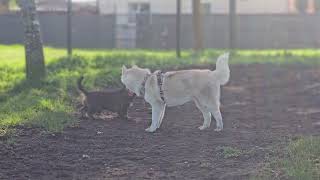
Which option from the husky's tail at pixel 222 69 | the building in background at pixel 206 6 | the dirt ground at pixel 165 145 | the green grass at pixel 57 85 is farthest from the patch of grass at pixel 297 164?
the building in background at pixel 206 6

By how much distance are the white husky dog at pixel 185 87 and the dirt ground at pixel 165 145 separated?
1.04 feet

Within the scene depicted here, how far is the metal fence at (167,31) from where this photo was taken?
33281mm

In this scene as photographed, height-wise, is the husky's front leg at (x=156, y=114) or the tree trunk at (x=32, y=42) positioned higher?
the tree trunk at (x=32, y=42)

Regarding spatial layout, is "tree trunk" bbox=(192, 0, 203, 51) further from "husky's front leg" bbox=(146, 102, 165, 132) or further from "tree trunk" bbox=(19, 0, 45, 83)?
"husky's front leg" bbox=(146, 102, 165, 132)

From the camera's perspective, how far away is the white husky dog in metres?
8.59

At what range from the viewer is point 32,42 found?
507 inches


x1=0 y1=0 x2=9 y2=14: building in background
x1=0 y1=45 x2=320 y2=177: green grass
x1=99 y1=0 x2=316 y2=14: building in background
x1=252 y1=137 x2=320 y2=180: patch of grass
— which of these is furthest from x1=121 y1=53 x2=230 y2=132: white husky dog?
x1=99 y1=0 x2=316 y2=14: building in background

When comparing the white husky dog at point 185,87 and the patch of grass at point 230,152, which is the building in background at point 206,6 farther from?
the patch of grass at point 230,152

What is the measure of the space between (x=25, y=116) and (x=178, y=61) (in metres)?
9.44

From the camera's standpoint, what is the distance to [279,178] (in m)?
5.77

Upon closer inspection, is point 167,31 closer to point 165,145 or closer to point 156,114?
point 156,114

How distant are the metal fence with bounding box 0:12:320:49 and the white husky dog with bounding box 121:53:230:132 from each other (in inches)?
947

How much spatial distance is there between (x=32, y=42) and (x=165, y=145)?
5.83 m

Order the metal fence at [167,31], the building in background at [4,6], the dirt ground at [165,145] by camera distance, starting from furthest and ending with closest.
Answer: the building in background at [4,6], the metal fence at [167,31], the dirt ground at [165,145]
